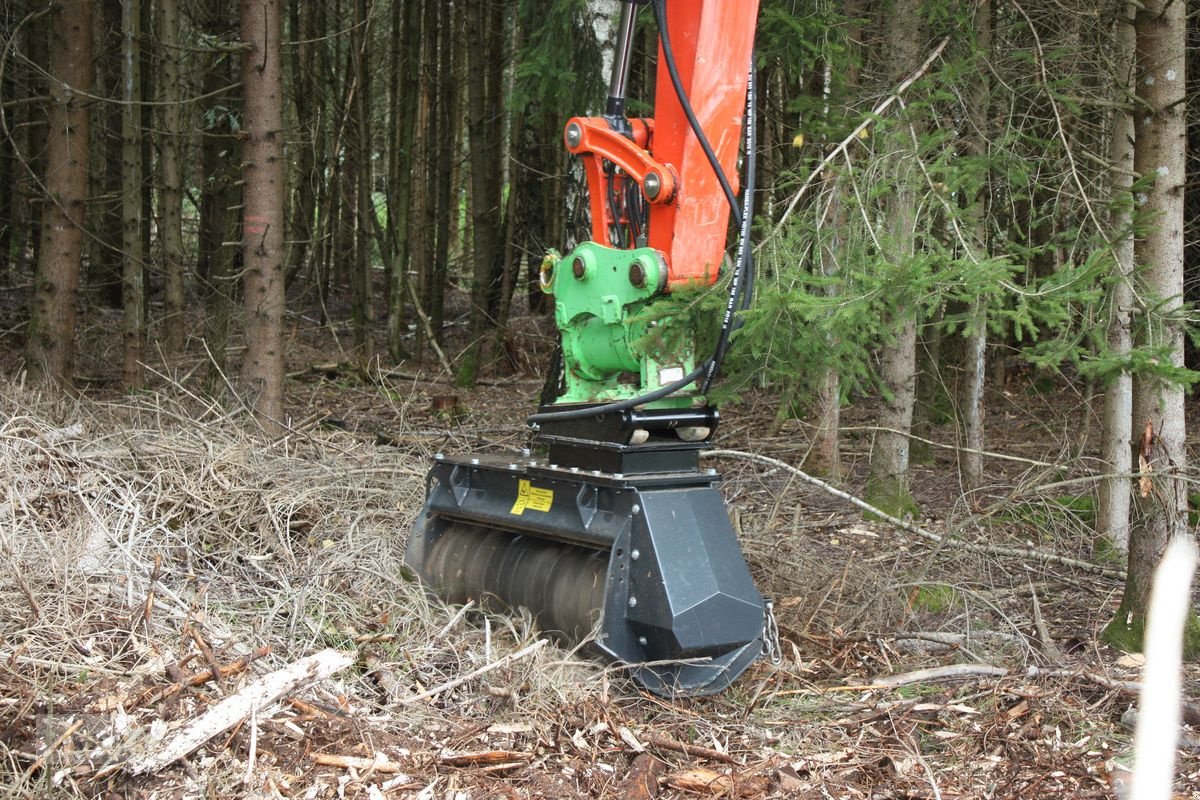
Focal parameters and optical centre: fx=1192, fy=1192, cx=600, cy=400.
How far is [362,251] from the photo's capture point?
13.3 meters

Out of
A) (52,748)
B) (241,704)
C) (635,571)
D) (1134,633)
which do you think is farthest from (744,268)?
(52,748)

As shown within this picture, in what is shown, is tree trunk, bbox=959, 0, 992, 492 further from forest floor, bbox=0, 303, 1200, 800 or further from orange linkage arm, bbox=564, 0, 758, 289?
orange linkage arm, bbox=564, 0, 758, 289

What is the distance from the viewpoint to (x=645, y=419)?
459 cm

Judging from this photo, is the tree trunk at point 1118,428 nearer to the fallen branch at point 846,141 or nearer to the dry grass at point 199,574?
the fallen branch at point 846,141

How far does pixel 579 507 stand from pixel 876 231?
157 cm

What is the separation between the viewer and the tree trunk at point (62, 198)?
8820mm

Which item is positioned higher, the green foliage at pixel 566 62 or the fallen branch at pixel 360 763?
the green foliage at pixel 566 62

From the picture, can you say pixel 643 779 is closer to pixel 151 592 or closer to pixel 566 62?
pixel 151 592

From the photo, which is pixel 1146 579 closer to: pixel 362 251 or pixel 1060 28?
pixel 1060 28

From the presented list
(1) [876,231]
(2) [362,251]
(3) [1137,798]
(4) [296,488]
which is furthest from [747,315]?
(2) [362,251]

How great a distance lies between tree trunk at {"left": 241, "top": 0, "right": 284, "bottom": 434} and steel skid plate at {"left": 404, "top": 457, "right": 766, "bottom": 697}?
121 inches

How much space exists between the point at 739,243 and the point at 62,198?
20.6ft

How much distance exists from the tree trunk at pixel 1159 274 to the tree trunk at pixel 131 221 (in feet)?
24.6

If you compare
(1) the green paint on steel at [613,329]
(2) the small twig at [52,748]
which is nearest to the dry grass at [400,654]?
(2) the small twig at [52,748]
